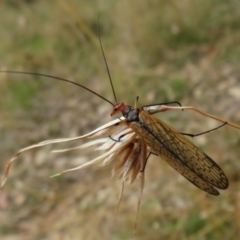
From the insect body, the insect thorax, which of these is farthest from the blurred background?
the insect body

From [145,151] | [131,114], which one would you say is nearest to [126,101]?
[131,114]

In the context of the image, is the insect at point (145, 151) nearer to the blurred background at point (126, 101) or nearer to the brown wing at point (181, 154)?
the brown wing at point (181, 154)

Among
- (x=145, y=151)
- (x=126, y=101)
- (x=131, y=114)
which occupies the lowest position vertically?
(x=145, y=151)

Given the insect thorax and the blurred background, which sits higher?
the blurred background

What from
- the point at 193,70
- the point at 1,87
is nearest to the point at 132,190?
the point at 193,70

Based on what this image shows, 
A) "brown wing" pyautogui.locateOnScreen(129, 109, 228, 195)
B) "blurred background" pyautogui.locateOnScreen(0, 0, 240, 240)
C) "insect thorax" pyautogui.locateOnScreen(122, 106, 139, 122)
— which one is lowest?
"brown wing" pyautogui.locateOnScreen(129, 109, 228, 195)

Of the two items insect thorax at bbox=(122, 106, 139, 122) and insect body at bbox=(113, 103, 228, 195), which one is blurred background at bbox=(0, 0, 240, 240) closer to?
insect thorax at bbox=(122, 106, 139, 122)

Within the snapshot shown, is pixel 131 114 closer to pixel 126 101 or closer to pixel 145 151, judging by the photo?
pixel 145 151
